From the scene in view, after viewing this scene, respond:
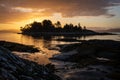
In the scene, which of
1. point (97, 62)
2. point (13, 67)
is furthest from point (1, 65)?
point (97, 62)

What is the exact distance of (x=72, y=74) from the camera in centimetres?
2195

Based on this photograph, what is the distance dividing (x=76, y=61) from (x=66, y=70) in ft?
25.2

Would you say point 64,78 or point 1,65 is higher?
point 1,65

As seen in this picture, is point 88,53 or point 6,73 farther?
point 88,53

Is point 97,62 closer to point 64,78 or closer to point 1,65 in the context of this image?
point 64,78

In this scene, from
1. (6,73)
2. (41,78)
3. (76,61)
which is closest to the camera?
(6,73)

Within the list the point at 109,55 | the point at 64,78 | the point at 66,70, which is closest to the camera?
the point at 64,78

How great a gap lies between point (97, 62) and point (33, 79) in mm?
13851

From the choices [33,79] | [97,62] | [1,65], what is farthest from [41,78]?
[97,62]

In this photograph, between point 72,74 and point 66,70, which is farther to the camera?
point 66,70

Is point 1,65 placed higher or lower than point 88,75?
higher

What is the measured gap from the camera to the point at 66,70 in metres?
24.2

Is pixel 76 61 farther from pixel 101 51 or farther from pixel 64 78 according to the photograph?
pixel 64 78

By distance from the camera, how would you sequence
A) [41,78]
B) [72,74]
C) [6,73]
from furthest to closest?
[72,74] → [41,78] → [6,73]
